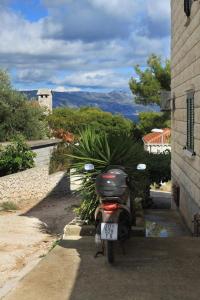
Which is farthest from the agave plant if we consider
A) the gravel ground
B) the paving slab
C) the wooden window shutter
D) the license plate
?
the wooden window shutter

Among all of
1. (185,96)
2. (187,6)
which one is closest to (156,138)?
(185,96)

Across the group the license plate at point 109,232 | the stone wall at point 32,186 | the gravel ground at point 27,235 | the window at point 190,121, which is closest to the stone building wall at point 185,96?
the window at point 190,121

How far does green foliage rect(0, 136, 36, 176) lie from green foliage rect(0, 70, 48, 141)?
3.83 metres

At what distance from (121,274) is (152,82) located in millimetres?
33661

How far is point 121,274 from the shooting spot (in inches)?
229

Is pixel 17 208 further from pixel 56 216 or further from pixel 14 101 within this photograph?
pixel 14 101

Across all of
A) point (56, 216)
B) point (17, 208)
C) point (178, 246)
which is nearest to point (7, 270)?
point (178, 246)

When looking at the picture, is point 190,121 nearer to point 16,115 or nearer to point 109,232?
point 109,232

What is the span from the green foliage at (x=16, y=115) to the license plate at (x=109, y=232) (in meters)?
16.3

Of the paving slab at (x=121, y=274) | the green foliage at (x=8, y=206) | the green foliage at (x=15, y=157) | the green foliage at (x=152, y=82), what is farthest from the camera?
the green foliage at (x=152, y=82)

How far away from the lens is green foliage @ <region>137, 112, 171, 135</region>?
3938 cm

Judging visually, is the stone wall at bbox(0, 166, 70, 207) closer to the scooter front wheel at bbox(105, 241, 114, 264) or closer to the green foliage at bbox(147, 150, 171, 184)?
the green foliage at bbox(147, 150, 171, 184)

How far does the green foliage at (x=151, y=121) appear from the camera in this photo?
3938cm

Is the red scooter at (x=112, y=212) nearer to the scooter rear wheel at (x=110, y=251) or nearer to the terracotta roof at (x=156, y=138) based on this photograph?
the scooter rear wheel at (x=110, y=251)
